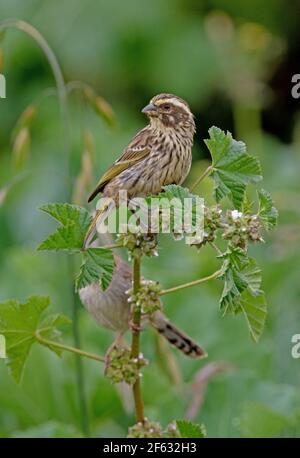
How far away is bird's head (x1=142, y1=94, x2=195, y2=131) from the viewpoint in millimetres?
2570

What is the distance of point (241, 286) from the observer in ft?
7.06

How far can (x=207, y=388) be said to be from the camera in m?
4.25

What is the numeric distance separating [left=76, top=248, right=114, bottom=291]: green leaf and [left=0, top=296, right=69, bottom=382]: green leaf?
1.00ft

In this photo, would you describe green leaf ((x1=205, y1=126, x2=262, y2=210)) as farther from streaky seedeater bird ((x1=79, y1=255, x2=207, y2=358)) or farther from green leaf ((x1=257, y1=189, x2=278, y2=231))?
streaky seedeater bird ((x1=79, y1=255, x2=207, y2=358))

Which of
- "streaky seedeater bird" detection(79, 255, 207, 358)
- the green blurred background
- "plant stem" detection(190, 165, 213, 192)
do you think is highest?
the green blurred background

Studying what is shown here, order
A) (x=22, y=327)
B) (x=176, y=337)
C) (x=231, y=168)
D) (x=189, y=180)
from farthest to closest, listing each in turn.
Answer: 1. (x=189, y=180)
2. (x=176, y=337)
3. (x=22, y=327)
4. (x=231, y=168)

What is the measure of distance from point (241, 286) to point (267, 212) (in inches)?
6.2

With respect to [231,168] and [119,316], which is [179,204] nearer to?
[231,168]

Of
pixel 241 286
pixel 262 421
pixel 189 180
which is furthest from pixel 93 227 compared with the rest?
pixel 189 180

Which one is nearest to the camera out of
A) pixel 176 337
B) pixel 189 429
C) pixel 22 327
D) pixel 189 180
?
pixel 189 429

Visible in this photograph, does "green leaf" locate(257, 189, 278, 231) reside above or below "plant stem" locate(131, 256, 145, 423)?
above

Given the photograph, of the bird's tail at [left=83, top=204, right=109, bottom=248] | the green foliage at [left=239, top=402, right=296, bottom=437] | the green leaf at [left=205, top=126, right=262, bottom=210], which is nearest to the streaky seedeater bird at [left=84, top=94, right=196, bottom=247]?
the bird's tail at [left=83, top=204, right=109, bottom=248]
